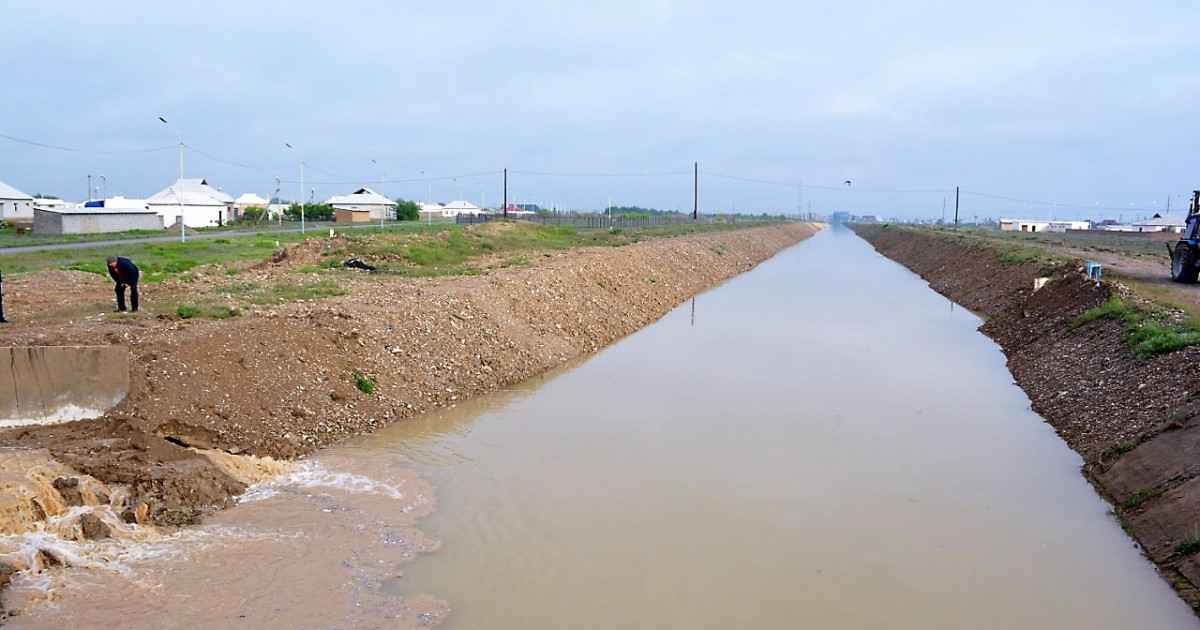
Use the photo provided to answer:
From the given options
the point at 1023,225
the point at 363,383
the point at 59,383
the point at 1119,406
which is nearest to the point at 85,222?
the point at 363,383

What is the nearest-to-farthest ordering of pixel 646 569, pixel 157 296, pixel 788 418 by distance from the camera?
pixel 646 569
pixel 788 418
pixel 157 296

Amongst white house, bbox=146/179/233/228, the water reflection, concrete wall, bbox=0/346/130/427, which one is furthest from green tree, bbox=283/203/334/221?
concrete wall, bbox=0/346/130/427

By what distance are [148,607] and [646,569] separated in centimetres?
497

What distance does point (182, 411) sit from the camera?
11844mm

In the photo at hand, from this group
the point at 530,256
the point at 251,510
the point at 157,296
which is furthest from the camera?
the point at 530,256

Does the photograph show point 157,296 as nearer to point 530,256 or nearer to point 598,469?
point 598,469

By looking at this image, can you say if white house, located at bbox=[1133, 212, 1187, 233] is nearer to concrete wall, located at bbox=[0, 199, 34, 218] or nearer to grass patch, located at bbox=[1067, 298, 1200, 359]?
grass patch, located at bbox=[1067, 298, 1200, 359]

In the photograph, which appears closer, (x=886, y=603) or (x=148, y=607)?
(x=148, y=607)

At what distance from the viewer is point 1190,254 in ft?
79.4

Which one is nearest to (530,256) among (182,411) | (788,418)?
(788,418)

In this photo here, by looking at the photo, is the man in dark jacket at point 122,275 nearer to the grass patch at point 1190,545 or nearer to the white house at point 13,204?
the grass patch at point 1190,545

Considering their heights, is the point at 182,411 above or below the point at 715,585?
above

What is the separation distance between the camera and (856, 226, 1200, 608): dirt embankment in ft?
31.3

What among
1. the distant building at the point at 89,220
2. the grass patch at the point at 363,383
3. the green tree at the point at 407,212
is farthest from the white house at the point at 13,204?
the grass patch at the point at 363,383
